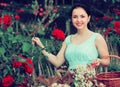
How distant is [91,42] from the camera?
370 centimetres

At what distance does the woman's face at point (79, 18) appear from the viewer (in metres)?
3.58

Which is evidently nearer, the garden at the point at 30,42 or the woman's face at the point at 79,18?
the garden at the point at 30,42

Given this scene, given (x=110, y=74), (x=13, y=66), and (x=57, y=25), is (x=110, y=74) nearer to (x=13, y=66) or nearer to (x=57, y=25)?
(x=13, y=66)

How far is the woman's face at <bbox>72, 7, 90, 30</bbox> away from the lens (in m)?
3.58

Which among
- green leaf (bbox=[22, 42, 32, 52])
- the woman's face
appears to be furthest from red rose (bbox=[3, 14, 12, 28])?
the woman's face

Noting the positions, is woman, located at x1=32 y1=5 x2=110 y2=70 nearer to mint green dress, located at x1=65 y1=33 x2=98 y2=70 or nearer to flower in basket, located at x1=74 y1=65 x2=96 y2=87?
mint green dress, located at x1=65 y1=33 x2=98 y2=70

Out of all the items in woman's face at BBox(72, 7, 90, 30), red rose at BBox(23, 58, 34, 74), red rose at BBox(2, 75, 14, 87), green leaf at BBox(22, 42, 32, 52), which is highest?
woman's face at BBox(72, 7, 90, 30)

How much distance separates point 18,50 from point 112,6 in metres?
3.21

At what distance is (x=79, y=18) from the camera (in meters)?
Result: 3.61

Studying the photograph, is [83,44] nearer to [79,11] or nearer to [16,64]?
[79,11]

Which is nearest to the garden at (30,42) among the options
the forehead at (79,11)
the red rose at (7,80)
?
the red rose at (7,80)

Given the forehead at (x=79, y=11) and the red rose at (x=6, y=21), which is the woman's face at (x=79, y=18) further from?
the red rose at (x=6, y=21)

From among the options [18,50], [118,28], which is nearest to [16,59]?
[18,50]

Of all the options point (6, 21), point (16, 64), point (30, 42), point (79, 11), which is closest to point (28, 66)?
point (16, 64)
